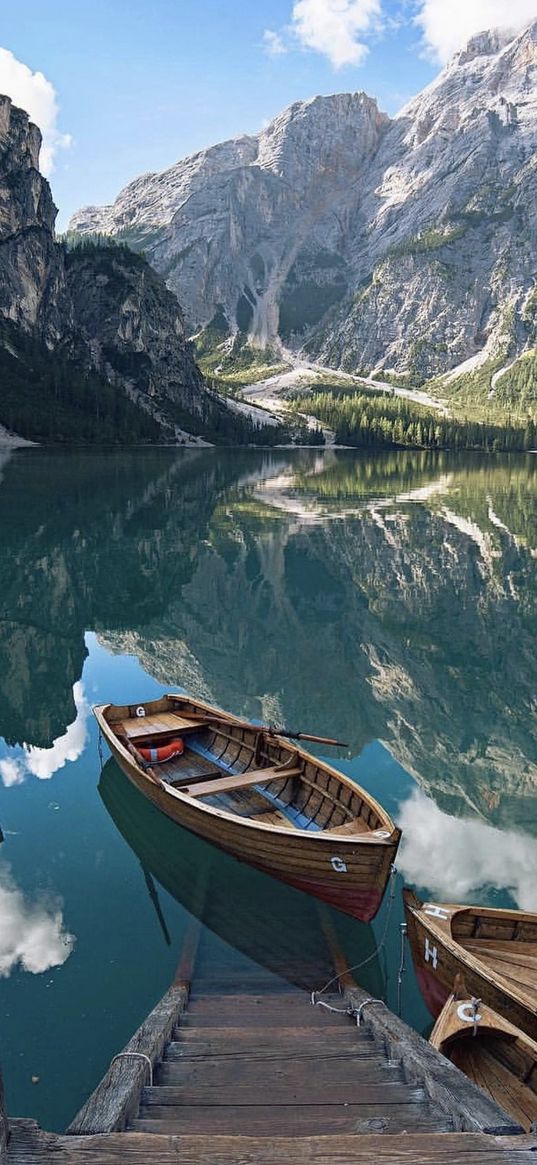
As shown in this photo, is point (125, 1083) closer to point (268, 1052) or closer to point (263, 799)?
point (268, 1052)

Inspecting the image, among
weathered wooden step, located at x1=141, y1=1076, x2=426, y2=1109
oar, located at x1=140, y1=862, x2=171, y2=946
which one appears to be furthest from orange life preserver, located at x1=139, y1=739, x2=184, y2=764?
weathered wooden step, located at x1=141, y1=1076, x2=426, y2=1109

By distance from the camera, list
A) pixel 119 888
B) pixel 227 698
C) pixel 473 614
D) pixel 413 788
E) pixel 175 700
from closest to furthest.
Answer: pixel 119 888
pixel 413 788
pixel 175 700
pixel 227 698
pixel 473 614

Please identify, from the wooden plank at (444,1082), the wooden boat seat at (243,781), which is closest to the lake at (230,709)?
the wooden boat seat at (243,781)

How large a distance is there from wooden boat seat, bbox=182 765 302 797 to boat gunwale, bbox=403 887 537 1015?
4958 mm

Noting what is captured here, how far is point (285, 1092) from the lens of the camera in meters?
7.57

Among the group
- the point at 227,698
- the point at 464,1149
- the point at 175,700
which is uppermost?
the point at 464,1149

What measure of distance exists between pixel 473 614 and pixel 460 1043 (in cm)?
2869

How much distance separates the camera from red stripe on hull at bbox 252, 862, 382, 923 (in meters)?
12.9

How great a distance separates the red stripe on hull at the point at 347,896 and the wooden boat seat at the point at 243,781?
7.78 feet

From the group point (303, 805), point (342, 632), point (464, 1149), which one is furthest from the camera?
point (342, 632)

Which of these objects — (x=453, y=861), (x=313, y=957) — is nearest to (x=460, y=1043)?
(x=313, y=957)

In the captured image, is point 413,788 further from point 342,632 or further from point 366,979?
point 342,632

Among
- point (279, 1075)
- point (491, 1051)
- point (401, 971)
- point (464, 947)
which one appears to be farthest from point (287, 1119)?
point (401, 971)

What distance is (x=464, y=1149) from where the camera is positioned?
5633 millimetres
